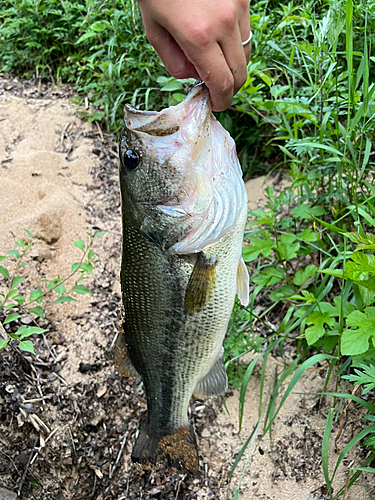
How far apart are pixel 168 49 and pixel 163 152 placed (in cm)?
37

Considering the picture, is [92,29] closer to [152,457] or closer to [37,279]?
[37,279]

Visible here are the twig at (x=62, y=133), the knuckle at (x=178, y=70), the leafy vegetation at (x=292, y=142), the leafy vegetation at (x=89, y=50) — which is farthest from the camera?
the twig at (x=62, y=133)

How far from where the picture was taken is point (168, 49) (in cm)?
154

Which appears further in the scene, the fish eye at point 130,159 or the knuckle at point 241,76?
the fish eye at point 130,159

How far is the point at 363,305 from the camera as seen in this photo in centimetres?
223

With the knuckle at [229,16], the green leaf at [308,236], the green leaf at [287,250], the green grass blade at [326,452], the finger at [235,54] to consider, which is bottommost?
the green grass blade at [326,452]

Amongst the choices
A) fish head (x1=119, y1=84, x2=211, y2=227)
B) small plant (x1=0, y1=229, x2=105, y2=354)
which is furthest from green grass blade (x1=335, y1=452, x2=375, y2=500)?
small plant (x1=0, y1=229, x2=105, y2=354)

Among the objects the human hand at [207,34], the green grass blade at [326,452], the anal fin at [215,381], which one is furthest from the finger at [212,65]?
the green grass blade at [326,452]

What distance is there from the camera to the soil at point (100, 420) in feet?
8.38

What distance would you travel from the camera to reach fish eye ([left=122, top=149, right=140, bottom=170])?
179cm

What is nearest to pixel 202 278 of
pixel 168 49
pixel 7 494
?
pixel 168 49

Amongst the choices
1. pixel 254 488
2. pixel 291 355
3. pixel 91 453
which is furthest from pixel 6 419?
pixel 291 355

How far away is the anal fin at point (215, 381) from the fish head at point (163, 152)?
2.54 feet

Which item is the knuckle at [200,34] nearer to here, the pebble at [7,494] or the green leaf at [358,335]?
the green leaf at [358,335]
